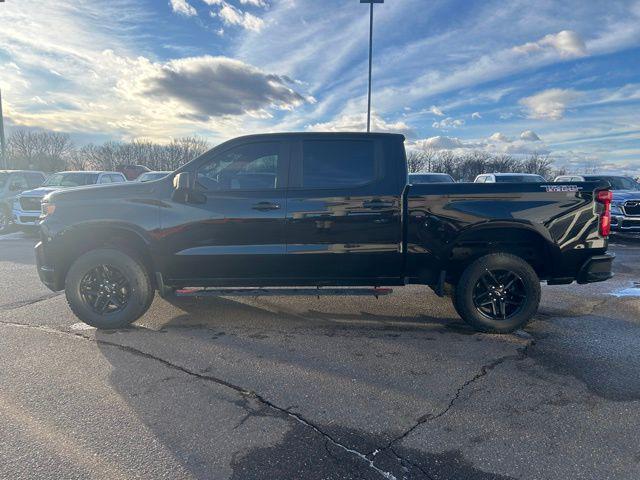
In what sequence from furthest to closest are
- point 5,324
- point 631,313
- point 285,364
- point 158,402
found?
point 631,313, point 5,324, point 285,364, point 158,402

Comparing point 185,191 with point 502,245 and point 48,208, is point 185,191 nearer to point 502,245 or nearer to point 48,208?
point 48,208

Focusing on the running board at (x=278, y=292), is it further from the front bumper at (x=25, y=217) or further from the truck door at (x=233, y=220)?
the front bumper at (x=25, y=217)

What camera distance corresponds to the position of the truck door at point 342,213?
418cm

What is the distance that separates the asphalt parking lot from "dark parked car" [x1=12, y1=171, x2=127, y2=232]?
27.1 feet

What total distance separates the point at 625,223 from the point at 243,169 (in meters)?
11.8

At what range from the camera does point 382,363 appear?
362cm

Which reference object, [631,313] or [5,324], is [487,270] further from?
[5,324]

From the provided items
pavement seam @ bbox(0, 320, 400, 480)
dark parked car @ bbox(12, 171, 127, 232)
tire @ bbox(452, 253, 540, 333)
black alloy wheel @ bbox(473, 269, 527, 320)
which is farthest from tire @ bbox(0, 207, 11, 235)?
black alloy wheel @ bbox(473, 269, 527, 320)

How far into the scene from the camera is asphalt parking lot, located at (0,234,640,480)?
2.36m

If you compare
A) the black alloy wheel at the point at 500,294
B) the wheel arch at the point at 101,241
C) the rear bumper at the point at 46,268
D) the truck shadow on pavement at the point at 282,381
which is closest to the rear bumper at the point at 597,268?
the black alloy wheel at the point at 500,294

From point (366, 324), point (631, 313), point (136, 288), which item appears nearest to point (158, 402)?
point (136, 288)

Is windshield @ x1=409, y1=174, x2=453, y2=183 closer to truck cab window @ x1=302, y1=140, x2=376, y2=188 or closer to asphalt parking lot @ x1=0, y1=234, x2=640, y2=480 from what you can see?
asphalt parking lot @ x1=0, y1=234, x2=640, y2=480

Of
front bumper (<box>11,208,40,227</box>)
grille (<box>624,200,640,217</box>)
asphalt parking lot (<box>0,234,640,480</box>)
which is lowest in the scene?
asphalt parking lot (<box>0,234,640,480</box>)

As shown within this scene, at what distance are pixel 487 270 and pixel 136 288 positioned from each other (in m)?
3.83
